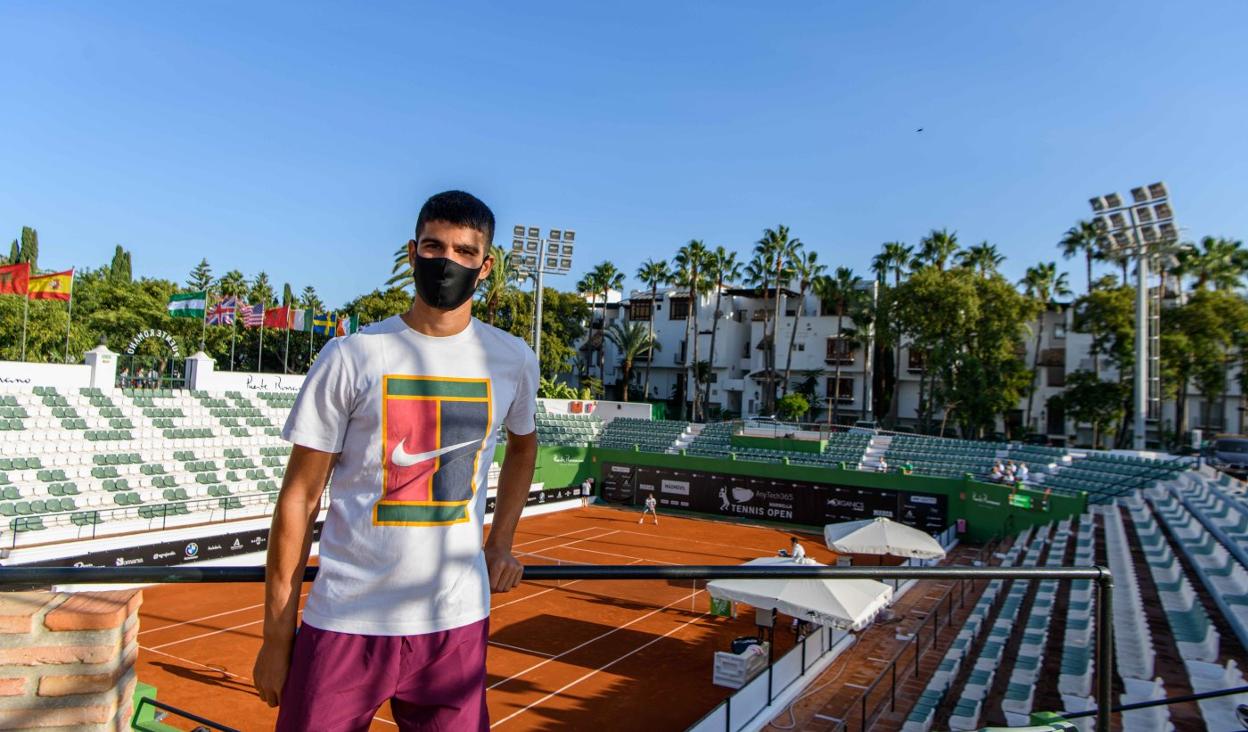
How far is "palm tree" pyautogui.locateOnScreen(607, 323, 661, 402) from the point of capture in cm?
6962

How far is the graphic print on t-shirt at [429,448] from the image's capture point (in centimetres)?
226

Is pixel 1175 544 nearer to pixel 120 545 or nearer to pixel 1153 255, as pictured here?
pixel 1153 255

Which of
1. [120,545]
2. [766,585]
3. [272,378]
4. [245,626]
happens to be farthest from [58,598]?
[272,378]

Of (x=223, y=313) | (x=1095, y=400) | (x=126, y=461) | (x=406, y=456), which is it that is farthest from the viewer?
(x=1095, y=400)

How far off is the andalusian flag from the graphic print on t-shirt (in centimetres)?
3782

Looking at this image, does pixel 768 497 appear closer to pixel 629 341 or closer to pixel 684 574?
pixel 684 574

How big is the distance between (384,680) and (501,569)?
0.54m

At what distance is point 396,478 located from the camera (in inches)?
89.3

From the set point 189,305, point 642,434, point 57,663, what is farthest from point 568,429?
point 57,663

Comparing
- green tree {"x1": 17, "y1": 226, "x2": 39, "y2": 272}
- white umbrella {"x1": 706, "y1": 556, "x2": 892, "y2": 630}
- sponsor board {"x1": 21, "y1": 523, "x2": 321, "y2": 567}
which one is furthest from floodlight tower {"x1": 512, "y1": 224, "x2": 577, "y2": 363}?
green tree {"x1": 17, "y1": 226, "x2": 39, "y2": 272}

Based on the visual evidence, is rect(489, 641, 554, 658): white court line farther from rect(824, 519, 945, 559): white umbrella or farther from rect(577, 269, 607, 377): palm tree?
rect(577, 269, 607, 377): palm tree

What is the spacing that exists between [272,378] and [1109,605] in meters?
36.9

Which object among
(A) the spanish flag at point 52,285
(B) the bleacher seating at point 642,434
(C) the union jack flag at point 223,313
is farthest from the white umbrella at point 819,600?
(C) the union jack flag at point 223,313

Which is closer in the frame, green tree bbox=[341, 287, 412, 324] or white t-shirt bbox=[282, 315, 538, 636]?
white t-shirt bbox=[282, 315, 538, 636]
